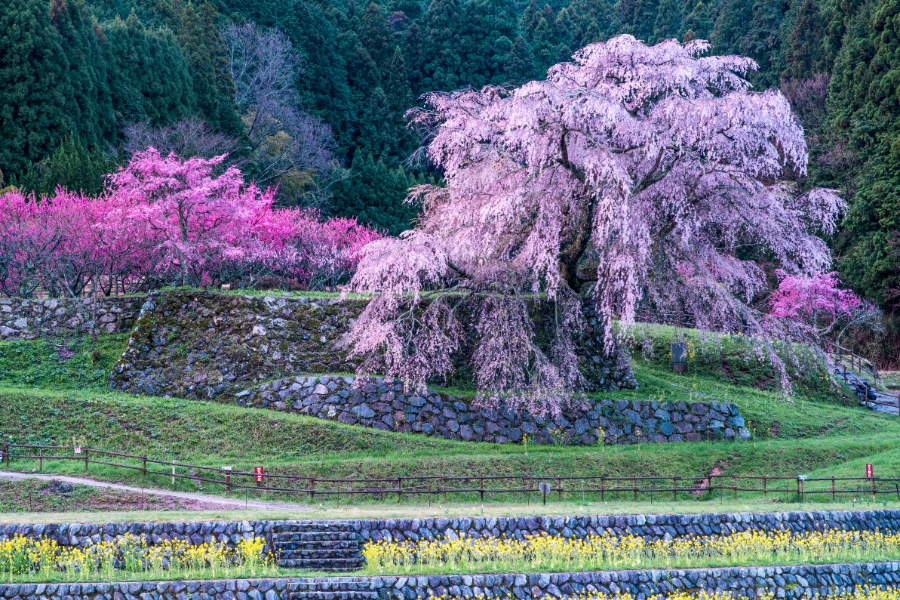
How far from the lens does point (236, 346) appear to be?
83.9 feet

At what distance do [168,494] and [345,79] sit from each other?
4678cm

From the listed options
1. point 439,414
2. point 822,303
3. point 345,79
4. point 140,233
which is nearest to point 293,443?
point 439,414

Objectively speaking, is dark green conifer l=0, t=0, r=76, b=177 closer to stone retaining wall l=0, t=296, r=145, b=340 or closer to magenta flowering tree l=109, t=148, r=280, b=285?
magenta flowering tree l=109, t=148, r=280, b=285

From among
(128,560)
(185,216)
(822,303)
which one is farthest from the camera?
(822,303)

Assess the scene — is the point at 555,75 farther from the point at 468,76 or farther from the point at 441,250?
the point at 468,76

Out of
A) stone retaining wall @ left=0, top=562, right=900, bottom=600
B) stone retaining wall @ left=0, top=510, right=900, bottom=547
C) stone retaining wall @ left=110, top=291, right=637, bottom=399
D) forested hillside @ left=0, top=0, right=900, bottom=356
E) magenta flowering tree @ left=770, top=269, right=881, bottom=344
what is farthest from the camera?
forested hillside @ left=0, top=0, right=900, bottom=356

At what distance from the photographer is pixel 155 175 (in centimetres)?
3127

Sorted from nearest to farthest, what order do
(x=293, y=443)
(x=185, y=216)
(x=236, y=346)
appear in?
1. (x=293, y=443)
2. (x=236, y=346)
3. (x=185, y=216)

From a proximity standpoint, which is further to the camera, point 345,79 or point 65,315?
point 345,79

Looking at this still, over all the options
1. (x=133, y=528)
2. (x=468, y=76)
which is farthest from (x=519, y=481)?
(x=468, y=76)

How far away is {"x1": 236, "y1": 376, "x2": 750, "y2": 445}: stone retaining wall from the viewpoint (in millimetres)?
24016

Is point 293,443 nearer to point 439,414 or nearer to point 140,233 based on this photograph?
point 439,414

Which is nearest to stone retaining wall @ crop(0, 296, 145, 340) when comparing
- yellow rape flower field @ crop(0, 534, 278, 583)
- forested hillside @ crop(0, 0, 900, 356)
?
forested hillside @ crop(0, 0, 900, 356)

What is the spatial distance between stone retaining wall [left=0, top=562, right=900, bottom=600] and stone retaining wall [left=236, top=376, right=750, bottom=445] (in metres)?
9.03
